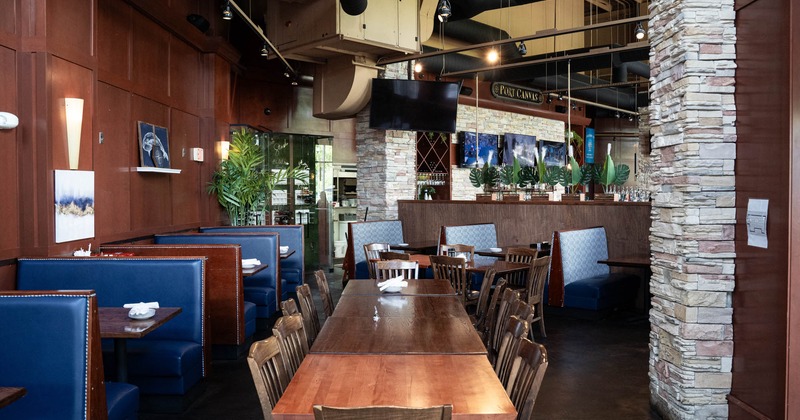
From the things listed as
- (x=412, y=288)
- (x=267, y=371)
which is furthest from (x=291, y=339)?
(x=412, y=288)

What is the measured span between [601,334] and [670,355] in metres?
2.76

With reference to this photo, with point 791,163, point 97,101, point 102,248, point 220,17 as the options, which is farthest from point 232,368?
point 220,17

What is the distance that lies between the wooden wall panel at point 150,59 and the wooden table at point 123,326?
3.61 metres

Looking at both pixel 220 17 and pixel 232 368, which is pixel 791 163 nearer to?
pixel 232 368

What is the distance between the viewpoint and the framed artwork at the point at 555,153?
16.7m

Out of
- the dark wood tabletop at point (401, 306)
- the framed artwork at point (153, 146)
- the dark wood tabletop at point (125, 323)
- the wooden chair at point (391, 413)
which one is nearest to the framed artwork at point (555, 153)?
the framed artwork at point (153, 146)

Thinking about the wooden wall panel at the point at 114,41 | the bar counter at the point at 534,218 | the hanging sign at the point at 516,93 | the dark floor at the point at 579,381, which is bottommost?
the dark floor at the point at 579,381

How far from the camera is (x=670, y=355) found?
12.3 ft

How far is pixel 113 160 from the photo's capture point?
612 cm

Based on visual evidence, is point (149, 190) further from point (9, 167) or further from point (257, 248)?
point (9, 167)

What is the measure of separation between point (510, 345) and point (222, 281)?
3.32 meters

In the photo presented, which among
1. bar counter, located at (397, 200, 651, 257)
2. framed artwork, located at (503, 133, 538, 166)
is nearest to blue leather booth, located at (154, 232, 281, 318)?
bar counter, located at (397, 200, 651, 257)

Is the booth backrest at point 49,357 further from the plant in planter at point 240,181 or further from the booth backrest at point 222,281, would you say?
the plant in planter at point 240,181

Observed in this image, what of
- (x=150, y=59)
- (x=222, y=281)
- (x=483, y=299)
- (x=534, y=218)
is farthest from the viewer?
(x=534, y=218)
